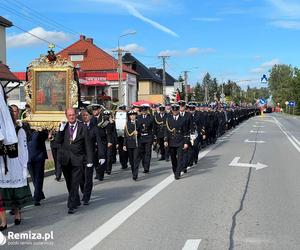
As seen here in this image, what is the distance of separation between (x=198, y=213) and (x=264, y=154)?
35.2ft

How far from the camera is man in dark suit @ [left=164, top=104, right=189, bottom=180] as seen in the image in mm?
12477

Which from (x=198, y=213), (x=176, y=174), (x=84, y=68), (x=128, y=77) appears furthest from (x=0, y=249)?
→ (x=84, y=68)

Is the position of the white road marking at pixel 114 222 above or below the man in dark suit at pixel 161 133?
below

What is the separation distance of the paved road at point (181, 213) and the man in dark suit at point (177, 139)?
0.39m

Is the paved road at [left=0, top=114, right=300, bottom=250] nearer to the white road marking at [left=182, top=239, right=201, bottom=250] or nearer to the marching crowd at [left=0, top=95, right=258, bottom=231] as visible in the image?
the white road marking at [left=182, top=239, right=201, bottom=250]

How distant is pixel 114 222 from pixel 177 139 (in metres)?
5.16

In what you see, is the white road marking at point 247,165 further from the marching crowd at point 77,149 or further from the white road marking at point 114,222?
the white road marking at point 114,222

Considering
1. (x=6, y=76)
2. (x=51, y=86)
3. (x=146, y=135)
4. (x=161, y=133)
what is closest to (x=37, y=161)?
(x=51, y=86)

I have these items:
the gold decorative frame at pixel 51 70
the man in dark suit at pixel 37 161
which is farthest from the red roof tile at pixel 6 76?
the man in dark suit at pixel 37 161

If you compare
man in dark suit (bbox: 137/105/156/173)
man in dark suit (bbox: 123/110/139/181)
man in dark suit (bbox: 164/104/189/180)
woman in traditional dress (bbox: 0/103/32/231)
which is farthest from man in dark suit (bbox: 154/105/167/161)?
woman in traditional dress (bbox: 0/103/32/231)

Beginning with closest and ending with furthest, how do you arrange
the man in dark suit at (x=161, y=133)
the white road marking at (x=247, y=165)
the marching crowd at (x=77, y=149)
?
the marching crowd at (x=77, y=149) < the white road marking at (x=247, y=165) < the man in dark suit at (x=161, y=133)

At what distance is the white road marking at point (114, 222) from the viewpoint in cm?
650

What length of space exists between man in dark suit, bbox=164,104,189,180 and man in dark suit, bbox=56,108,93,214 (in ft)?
13.5

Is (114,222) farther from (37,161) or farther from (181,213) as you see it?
(37,161)
